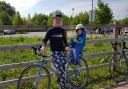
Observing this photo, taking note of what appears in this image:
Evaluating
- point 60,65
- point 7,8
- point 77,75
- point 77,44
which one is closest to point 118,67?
point 77,75

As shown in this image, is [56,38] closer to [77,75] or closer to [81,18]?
[77,75]

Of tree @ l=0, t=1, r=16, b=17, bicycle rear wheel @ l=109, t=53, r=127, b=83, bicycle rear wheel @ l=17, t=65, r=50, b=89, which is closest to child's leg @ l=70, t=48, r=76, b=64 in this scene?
bicycle rear wheel @ l=17, t=65, r=50, b=89

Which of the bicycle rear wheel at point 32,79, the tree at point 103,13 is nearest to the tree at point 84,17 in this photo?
the tree at point 103,13

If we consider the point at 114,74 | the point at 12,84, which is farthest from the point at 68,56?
the point at 114,74

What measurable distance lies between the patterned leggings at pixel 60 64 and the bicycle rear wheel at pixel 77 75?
55cm

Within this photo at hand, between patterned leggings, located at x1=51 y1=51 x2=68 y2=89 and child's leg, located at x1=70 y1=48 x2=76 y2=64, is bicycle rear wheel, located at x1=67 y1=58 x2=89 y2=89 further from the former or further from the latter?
patterned leggings, located at x1=51 y1=51 x2=68 y2=89

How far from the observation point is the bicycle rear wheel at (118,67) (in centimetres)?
913

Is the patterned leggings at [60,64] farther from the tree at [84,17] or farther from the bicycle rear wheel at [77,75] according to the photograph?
the tree at [84,17]

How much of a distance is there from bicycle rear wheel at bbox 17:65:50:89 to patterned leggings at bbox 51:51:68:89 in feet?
0.85

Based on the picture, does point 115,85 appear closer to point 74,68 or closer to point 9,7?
point 74,68

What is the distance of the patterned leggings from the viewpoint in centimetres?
686

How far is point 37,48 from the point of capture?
6629mm

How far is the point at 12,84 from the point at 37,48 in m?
1.09

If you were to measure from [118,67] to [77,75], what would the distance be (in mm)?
1948
